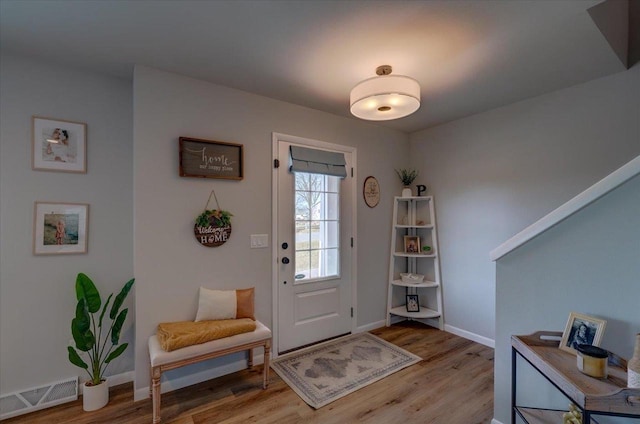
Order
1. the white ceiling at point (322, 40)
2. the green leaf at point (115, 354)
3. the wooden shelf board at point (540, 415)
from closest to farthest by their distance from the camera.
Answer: the wooden shelf board at point (540, 415) < the white ceiling at point (322, 40) < the green leaf at point (115, 354)

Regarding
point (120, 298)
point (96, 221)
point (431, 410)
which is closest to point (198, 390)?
point (120, 298)

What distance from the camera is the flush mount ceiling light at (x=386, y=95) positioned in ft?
6.27

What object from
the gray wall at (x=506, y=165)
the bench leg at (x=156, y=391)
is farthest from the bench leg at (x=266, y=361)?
the gray wall at (x=506, y=165)

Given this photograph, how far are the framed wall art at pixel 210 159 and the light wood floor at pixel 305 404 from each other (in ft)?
5.92

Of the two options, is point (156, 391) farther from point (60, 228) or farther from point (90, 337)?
point (60, 228)

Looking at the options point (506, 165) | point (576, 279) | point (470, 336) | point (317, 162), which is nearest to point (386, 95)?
point (317, 162)

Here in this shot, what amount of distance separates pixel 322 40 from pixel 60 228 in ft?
8.05

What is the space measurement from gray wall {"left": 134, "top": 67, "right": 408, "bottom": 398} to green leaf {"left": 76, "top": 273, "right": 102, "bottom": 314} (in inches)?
10.7

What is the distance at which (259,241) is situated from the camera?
278 cm

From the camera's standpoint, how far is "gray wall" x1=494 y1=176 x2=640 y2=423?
4.50 ft

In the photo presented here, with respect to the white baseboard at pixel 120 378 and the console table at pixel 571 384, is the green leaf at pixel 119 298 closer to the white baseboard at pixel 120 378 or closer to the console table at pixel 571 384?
the white baseboard at pixel 120 378

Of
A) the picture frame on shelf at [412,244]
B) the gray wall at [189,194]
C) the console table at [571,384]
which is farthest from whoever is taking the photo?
the picture frame on shelf at [412,244]

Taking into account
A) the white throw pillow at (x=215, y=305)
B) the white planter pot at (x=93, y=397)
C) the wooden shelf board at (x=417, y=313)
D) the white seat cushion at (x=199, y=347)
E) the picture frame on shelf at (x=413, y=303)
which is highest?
the white throw pillow at (x=215, y=305)

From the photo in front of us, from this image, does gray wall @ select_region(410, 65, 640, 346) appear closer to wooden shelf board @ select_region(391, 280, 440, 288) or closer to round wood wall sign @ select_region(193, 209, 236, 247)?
wooden shelf board @ select_region(391, 280, 440, 288)
